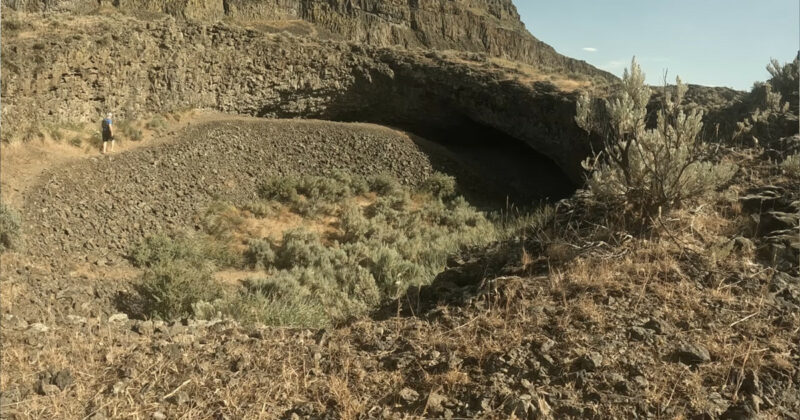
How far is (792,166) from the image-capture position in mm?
5754

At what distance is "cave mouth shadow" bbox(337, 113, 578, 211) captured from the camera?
1741cm

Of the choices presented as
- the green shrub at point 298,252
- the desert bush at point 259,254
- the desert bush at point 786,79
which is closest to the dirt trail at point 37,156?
the desert bush at point 259,254

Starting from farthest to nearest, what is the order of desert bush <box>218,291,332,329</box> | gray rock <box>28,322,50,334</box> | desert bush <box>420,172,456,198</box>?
desert bush <box>420,172,456,198</box>
desert bush <box>218,291,332,329</box>
gray rock <box>28,322,50,334</box>

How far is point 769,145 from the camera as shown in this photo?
284 inches

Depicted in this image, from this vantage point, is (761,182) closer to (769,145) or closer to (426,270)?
(769,145)

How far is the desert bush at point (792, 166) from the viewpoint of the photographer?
569 centimetres

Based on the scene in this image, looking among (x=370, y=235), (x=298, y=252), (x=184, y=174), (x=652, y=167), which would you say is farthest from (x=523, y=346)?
(x=184, y=174)

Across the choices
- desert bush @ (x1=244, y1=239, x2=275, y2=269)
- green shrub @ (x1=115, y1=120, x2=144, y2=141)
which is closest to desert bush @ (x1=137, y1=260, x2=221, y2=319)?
desert bush @ (x1=244, y1=239, x2=275, y2=269)

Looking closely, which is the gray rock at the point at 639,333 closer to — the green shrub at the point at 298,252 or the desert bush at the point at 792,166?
the desert bush at the point at 792,166

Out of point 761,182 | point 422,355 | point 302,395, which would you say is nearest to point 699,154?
point 761,182

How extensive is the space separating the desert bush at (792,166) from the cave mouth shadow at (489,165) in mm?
9526

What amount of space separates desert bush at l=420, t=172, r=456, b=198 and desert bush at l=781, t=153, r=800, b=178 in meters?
10.8

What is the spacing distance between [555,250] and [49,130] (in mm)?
12933

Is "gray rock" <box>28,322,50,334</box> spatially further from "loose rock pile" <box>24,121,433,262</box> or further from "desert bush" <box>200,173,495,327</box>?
"loose rock pile" <box>24,121,433,262</box>
